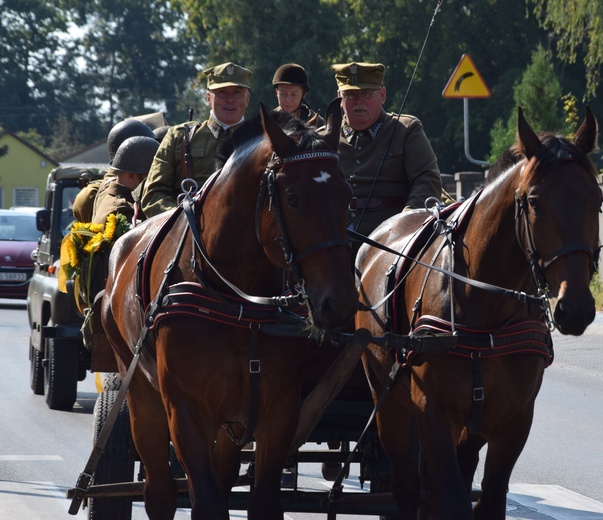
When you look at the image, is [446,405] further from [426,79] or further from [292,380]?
[426,79]

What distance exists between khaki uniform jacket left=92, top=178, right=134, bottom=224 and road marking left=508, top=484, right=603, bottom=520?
319cm

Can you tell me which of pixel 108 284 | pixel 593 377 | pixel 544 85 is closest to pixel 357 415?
pixel 108 284

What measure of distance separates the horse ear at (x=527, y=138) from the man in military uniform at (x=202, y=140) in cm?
240

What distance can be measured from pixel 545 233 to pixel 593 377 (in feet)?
29.3

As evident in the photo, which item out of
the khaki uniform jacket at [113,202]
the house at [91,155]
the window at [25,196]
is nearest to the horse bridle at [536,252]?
the khaki uniform jacket at [113,202]

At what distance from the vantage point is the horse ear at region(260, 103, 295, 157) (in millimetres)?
4984

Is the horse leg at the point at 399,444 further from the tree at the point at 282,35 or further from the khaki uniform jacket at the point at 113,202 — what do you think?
the tree at the point at 282,35

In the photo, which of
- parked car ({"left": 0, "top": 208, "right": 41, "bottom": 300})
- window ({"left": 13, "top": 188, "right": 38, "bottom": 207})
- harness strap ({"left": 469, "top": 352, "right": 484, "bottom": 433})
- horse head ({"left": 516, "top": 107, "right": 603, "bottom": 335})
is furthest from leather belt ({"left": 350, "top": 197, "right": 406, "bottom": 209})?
window ({"left": 13, "top": 188, "right": 38, "bottom": 207})

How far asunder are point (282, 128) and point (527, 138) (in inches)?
40.9

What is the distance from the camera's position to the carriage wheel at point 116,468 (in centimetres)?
642

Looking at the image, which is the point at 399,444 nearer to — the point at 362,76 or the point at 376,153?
the point at 376,153

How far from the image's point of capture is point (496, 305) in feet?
18.0

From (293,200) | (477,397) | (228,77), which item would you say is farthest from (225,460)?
(228,77)

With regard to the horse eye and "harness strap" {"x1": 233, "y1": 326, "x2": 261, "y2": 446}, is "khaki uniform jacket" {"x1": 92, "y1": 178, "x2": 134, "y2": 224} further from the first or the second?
the horse eye
